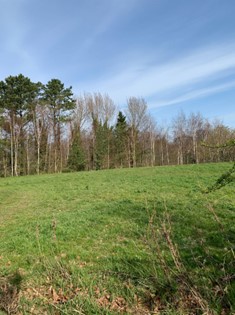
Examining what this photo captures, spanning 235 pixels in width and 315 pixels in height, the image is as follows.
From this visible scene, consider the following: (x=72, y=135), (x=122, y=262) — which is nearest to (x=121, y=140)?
(x=72, y=135)

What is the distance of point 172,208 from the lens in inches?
316

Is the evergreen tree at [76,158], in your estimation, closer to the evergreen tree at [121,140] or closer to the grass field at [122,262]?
the evergreen tree at [121,140]

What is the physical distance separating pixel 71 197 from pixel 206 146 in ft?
32.3

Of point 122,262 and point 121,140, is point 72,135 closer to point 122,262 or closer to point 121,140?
point 121,140

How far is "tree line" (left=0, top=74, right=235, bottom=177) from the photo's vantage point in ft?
121

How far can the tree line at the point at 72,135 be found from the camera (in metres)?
37.0

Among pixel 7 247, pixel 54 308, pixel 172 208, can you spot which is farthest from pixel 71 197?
pixel 54 308

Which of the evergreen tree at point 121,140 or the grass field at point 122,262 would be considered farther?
the evergreen tree at point 121,140

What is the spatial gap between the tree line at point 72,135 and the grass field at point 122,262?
1050 inches

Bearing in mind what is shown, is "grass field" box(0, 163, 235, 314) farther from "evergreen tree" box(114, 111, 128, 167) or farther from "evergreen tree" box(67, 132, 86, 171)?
"evergreen tree" box(114, 111, 128, 167)

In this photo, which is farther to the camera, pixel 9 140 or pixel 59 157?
pixel 59 157

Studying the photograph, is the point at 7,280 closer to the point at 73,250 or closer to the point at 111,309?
the point at 73,250

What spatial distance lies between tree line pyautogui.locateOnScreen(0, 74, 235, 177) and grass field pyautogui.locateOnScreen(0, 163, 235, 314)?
26675mm

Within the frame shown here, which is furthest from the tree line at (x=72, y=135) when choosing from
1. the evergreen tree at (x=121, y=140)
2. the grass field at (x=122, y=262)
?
the grass field at (x=122, y=262)
